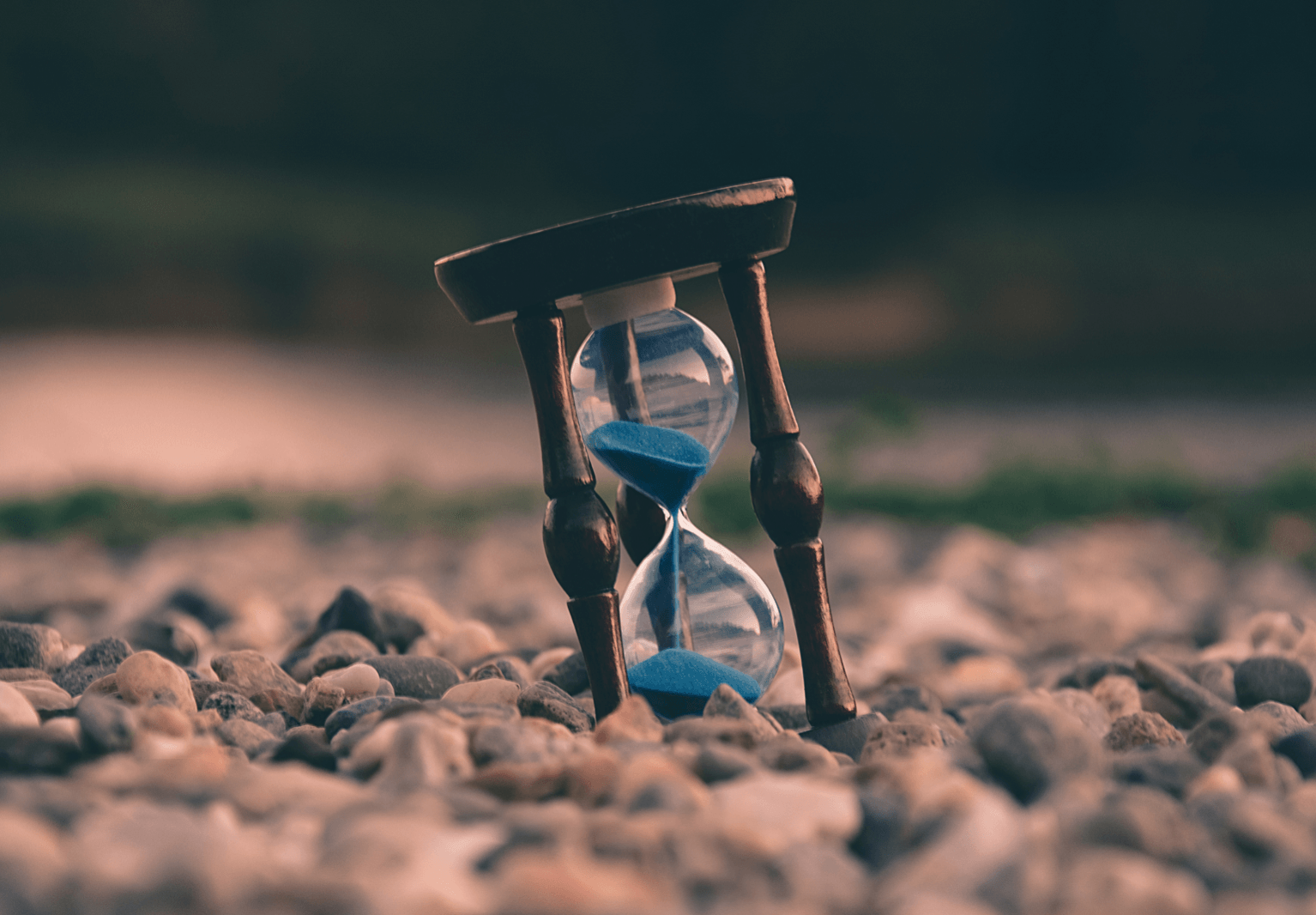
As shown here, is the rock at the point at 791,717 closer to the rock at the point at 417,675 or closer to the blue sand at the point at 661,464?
the blue sand at the point at 661,464

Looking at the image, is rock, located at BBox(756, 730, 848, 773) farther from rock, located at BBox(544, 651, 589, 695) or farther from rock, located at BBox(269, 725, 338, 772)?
rock, located at BBox(544, 651, 589, 695)

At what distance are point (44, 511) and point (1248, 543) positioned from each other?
547cm

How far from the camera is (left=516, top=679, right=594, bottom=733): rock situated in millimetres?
1627

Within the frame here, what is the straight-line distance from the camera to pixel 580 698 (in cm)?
194

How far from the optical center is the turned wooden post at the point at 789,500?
1.67 m

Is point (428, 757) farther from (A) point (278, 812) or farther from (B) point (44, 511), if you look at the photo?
(B) point (44, 511)

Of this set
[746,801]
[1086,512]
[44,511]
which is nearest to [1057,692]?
[746,801]

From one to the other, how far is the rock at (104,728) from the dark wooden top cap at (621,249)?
718 mm

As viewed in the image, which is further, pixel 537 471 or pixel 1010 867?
pixel 537 471

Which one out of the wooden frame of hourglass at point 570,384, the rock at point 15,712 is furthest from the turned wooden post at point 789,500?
the rock at point 15,712

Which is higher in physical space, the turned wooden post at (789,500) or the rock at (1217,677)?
the turned wooden post at (789,500)

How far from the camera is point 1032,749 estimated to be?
123 cm

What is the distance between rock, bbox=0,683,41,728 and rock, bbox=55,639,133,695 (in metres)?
0.30

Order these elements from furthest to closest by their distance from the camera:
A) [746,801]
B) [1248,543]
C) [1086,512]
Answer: [1086,512]
[1248,543]
[746,801]
